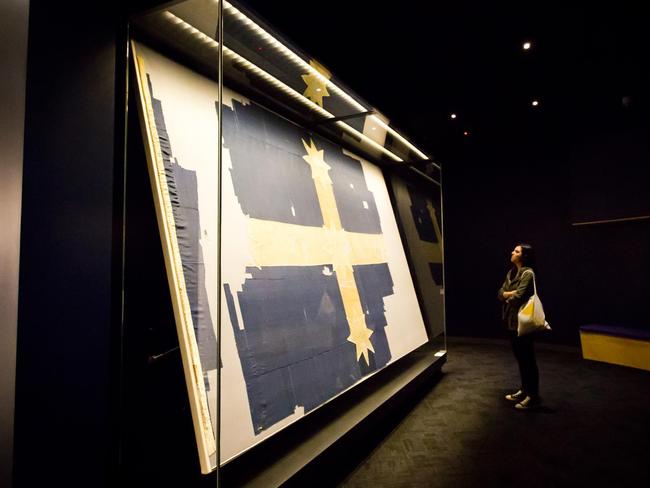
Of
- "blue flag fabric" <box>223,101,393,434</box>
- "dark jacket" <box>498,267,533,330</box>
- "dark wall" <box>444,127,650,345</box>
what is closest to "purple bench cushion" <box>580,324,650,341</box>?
"dark wall" <box>444,127,650,345</box>

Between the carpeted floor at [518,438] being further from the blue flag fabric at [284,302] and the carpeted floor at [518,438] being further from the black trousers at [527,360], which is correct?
the blue flag fabric at [284,302]

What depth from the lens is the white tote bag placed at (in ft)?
11.0

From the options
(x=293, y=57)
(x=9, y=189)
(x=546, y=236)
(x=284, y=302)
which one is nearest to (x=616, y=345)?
(x=546, y=236)

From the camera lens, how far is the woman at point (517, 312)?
11.4 ft

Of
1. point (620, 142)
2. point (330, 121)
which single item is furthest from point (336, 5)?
point (620, 142)

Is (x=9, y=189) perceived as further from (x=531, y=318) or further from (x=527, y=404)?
(x=527, y=404)

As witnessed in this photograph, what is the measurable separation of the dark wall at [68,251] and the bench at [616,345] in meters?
5.93

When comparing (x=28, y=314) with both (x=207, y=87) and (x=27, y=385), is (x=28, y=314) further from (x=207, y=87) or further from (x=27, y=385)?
(x=207, y=87)

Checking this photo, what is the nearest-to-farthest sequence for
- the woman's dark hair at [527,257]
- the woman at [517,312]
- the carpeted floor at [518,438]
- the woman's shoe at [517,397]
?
the carpeted floor at [518,438], the woman at [517,312], the woman's dark hair at [527,257], the woman's shoe at [517,397]

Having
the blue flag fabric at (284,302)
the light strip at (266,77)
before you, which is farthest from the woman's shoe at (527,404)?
the light strip at (266,77)

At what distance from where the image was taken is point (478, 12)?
10.4 feet

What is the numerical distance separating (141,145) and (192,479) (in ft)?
5.10

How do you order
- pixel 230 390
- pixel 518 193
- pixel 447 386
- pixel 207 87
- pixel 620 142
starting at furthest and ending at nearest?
1. pixel 518 193
2. pixel 620 142
3. pixel 447 386
4. pixel 207 87
5. pixel 230 390

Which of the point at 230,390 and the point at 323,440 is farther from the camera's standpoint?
the point at 323,440
